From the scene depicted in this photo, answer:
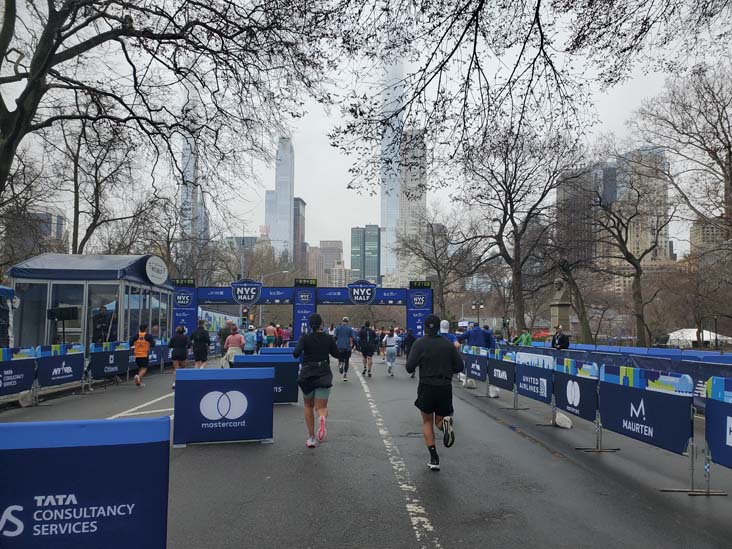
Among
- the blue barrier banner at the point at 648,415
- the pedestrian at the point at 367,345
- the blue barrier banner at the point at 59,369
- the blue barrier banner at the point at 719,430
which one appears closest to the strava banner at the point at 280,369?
the blue barrier banner at the point at 59,369

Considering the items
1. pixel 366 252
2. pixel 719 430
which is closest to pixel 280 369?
pixel 719 430

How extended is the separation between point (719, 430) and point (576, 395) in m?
3.60

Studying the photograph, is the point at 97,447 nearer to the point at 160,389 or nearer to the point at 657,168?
the point at 160,389

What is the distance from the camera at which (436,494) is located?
20.5ft

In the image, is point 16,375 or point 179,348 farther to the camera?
point 179,348

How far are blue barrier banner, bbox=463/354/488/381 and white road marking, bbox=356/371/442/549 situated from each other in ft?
→ 23.3

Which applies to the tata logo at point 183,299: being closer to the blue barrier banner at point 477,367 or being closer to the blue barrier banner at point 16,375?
the blue barrier banner at point 477,367

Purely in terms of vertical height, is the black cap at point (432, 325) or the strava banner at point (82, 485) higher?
the black cap at point (432, 325)

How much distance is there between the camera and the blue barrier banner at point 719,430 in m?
6.07

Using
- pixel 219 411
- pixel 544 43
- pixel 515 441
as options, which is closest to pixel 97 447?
pixel 219 411

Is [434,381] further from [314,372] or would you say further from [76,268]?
[76,268]

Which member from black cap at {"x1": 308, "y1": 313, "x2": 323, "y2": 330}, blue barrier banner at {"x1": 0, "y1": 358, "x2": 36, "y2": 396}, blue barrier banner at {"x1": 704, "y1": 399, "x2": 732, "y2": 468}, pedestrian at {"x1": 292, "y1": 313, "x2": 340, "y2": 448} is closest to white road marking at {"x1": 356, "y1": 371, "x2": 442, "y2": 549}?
pedestrian at {"x1": 292, "y1": 313, "x2": 340, "y2": 448}

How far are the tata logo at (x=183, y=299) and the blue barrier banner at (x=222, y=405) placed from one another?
29.8 m

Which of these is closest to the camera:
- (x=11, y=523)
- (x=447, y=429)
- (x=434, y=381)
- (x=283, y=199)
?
(x=11, y=523)
